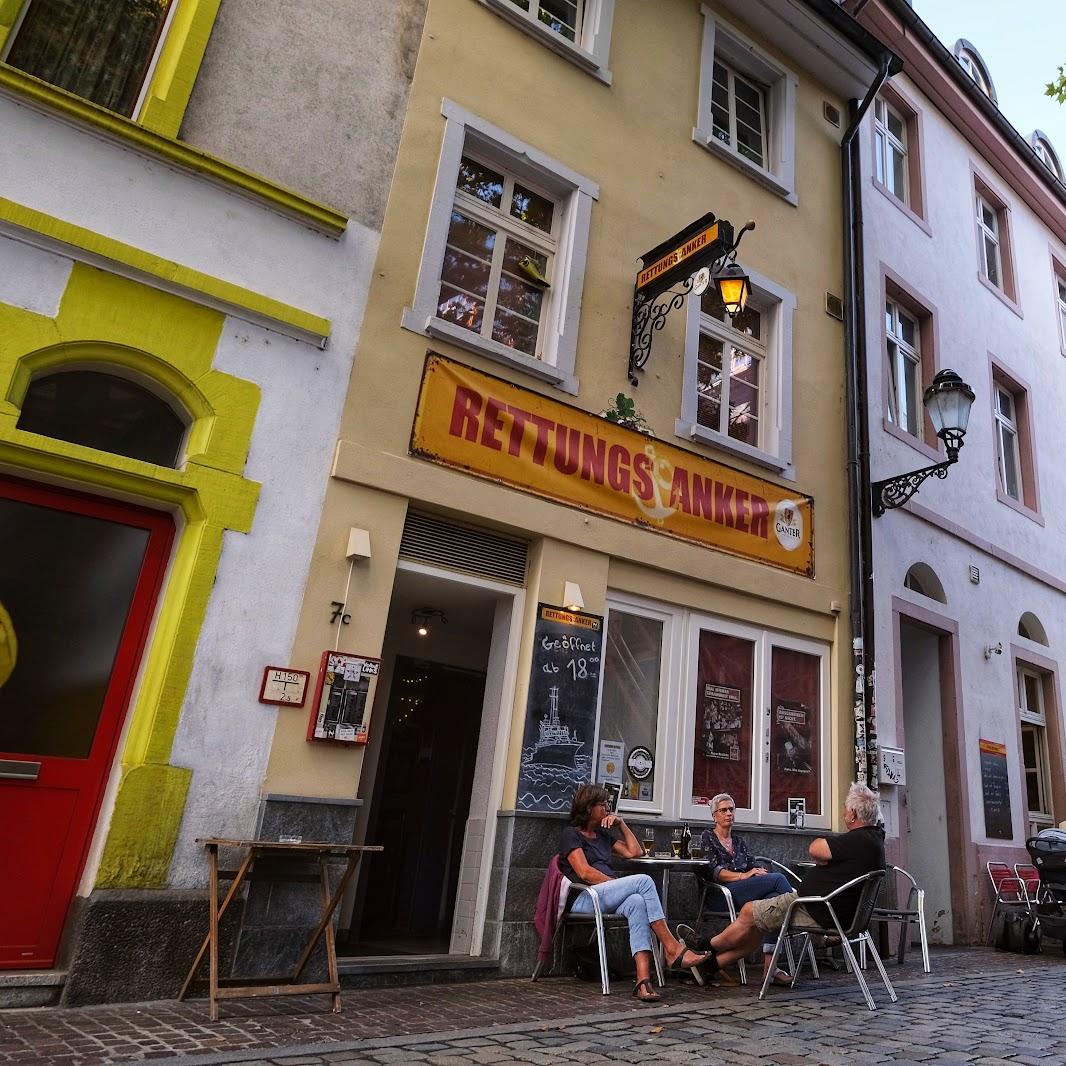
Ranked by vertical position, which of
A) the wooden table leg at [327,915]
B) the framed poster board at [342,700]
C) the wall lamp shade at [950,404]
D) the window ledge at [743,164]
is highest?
the window ledge at [743,164]

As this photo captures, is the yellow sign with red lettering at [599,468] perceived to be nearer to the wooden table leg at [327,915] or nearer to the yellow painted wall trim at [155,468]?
the yellow painted wall trim at [155,468]

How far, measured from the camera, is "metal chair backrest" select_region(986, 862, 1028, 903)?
33.7 feet

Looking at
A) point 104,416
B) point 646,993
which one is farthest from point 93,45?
point 646,993

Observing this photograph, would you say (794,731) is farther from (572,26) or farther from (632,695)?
(572,26)

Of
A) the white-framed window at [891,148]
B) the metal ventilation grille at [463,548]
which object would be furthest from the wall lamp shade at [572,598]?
the white-framed window at [891,148]

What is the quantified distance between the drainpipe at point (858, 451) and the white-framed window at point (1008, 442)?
4.26 m

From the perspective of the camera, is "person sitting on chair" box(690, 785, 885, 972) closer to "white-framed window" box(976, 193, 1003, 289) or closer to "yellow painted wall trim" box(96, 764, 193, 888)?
"yellow painted wall trim" box(96, 764, 193, 888)

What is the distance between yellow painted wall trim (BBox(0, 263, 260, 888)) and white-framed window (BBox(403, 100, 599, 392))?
76.4 inches

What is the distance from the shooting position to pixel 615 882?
233 inches

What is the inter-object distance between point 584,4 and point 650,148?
1590mm

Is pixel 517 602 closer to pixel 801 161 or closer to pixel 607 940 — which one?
pixel 607 940

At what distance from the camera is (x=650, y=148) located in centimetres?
889

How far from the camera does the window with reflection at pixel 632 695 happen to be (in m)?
7.52

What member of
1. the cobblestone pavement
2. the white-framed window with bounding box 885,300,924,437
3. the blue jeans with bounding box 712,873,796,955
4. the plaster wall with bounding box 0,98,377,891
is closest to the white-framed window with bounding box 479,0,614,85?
the plaster wall with bounding box 0,98,377,891
